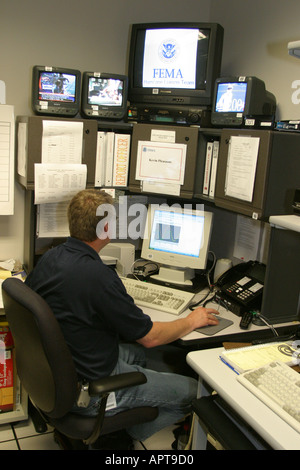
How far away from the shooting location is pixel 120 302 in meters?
1.64

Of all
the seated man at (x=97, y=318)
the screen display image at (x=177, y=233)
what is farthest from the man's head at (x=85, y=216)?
the screen display image at (x=177, y=233)

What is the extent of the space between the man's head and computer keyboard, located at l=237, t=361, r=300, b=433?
0.78 meters

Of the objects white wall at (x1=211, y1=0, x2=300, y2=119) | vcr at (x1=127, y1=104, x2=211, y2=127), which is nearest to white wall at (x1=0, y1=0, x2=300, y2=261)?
white wall at (x1=211, y1=0, x2=300, y2=119)

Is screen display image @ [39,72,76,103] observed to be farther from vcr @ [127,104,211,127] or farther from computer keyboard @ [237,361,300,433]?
computer keyboard @ [237,361,300,433]

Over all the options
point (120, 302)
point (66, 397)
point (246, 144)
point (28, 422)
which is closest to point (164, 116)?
point (246, 144)

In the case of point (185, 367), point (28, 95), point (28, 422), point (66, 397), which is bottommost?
point (28, 422)

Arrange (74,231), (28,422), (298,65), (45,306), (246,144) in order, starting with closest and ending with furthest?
(45,306) < (74,231) < (246,144) < (298,65) < (28,422)

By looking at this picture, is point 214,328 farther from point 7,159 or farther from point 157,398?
point 7,159

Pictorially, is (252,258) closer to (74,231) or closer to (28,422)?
(74,231)

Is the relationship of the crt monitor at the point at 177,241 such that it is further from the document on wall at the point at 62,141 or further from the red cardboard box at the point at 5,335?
the red cardboard box at the point at 5,335

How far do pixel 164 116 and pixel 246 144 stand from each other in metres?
0.65

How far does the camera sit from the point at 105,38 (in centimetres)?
264

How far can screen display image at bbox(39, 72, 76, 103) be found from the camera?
2250mm
